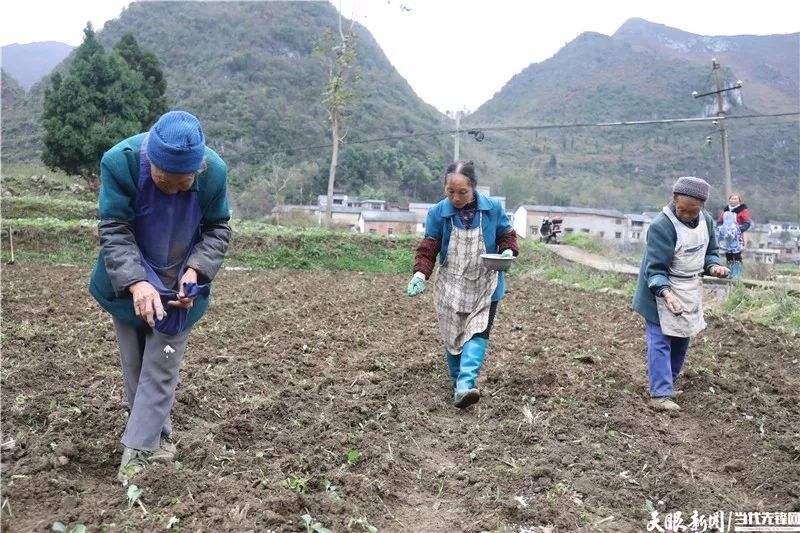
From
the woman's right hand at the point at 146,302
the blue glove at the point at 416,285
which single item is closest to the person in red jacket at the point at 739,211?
the blue glove at the point at 416,285

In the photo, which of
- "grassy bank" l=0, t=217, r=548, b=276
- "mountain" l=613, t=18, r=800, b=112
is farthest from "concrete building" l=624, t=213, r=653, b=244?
"grassy bank" l=0, t=217, r=548, b=276

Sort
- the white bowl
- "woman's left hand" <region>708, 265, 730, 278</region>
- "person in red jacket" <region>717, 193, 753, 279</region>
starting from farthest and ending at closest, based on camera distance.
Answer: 1. "person in red jacket" <region>717, 193, 753, 279</region>
2. "woman's left hand" <region>708, 265, 730, 278</region>
3. the white bowl

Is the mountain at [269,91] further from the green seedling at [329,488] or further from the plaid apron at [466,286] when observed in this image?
the green seedling at [329,488]

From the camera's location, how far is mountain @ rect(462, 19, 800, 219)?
52156 millimetres

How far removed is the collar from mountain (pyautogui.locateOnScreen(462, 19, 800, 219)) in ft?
120

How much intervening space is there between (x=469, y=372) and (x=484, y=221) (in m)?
0.96

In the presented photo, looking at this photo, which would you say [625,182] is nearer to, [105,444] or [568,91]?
[568,91]

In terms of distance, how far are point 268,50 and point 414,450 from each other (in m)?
77.5

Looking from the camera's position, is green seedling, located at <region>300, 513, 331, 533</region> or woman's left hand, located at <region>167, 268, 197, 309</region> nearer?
green seedling, located at <region>300, 513, 331, 533</region>

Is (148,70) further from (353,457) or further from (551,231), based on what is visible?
(353,457)

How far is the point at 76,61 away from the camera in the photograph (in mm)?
26250

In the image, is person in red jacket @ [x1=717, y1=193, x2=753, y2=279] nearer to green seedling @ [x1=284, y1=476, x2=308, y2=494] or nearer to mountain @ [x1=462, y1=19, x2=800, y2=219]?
green seedling @ [x1=284, y1=476, x2=308, y2=494]

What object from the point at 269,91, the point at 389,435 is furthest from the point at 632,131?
the point at 389,435

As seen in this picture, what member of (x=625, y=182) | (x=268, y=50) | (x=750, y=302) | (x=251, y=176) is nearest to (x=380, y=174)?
(x=251, y=176)
